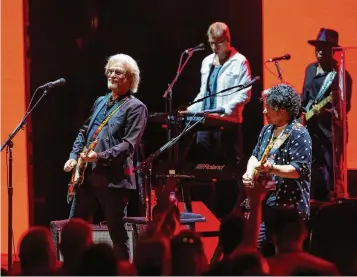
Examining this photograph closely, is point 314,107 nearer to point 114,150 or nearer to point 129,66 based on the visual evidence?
point 129,66

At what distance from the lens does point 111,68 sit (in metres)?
5.60

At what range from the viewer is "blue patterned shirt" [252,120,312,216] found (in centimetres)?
495

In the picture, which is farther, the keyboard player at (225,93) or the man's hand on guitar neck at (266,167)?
the keyboard player at (225,93)

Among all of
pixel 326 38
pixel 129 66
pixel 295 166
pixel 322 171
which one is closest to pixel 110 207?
pixel 129 66

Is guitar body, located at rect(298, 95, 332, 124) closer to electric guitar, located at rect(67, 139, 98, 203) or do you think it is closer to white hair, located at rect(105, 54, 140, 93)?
white hair, located at rect(105, 54, 140, 93)

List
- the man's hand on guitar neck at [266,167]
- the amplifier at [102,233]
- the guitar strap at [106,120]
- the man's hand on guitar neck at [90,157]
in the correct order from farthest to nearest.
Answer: the amplifier at [102,233] < the guitar strap at [106,120] < the man's hand on guitar neck at [90,157] < the man's hand on guitar neck at [266,167]

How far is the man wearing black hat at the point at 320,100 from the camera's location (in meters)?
7.14

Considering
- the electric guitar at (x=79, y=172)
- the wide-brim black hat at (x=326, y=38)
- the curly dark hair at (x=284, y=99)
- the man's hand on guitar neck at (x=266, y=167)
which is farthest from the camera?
the wide-brim black hat at (x=326, y=38)

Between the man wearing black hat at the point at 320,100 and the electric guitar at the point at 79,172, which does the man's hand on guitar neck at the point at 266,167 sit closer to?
the electric guitar at the point at 79,172

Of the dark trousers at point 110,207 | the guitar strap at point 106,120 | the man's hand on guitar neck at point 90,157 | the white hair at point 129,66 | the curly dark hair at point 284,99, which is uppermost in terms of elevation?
the white hair at point 129,66

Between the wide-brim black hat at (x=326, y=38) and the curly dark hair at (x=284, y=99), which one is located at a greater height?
the wide-brim black hat at (x=326, y=38)

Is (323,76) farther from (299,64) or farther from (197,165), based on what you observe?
(197,165)

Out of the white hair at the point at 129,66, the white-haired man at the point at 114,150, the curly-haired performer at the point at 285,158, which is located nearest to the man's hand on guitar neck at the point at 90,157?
the white-haired man at the point at 114,150

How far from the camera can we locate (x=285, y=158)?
5.03 m
